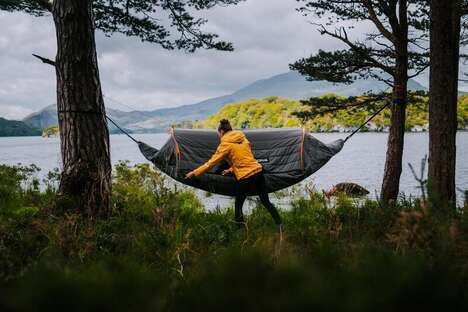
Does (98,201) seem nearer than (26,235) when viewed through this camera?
No

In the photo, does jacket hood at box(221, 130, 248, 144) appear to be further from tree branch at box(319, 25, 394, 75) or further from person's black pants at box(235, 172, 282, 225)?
tree branch at box(319, 25, 394, 75)

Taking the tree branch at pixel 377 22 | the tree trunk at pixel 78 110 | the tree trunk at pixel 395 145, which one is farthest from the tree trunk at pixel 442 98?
the tree trunk at pixel 78 110

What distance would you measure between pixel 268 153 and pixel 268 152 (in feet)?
0.07

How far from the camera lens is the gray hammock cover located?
7.36m

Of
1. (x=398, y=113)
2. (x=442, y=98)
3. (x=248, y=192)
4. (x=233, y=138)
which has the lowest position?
(x=248, y=192)

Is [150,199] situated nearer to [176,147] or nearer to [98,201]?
[98,201]

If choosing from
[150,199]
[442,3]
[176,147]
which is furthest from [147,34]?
[442,3]

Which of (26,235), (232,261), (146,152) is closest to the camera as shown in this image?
(232,261)

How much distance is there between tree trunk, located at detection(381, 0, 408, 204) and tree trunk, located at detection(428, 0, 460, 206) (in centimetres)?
217

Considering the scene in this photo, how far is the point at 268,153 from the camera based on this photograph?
7.99 m

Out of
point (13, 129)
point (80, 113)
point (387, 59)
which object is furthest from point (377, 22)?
point (13, 129)

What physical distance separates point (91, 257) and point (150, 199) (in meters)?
2.37

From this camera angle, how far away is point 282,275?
80 centimetres

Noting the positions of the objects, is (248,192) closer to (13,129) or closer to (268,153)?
(268,153)
